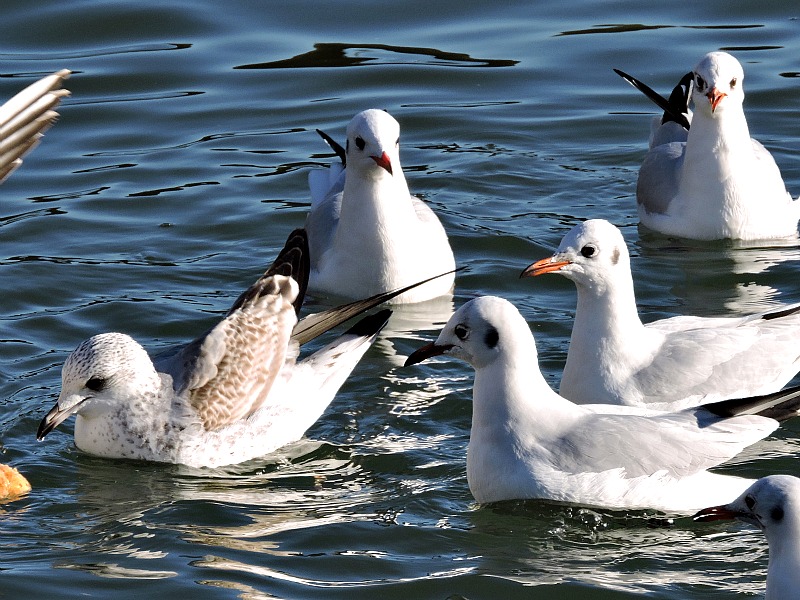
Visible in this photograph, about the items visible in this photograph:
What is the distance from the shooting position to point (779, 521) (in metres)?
6.55

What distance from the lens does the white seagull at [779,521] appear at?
21.2 feet

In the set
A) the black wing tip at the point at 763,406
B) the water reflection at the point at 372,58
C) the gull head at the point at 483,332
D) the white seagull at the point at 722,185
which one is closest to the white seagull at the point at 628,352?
the black wing tip at the point at 763,406

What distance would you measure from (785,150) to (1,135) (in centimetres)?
931

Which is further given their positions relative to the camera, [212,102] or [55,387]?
[212,102]

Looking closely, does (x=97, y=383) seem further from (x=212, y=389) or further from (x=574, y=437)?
(x=574, y=437)

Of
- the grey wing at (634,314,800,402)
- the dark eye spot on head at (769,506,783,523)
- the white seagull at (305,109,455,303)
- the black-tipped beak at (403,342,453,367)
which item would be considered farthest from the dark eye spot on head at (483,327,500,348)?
the white seagull at (305,109,455,303)

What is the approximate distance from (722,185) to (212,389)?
4.74 m

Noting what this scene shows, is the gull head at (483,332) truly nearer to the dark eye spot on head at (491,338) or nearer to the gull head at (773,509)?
the dark eye spot on head at (491,338)

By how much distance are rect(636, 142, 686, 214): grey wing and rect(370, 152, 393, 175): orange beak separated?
8.35ft

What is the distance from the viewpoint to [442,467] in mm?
8664

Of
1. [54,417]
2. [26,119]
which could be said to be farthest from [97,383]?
[26,119]

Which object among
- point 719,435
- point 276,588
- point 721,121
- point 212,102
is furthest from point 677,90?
point 276,588

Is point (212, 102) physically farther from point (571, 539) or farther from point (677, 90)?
point (571, 539)

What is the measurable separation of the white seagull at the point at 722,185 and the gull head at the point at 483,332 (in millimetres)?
4286
